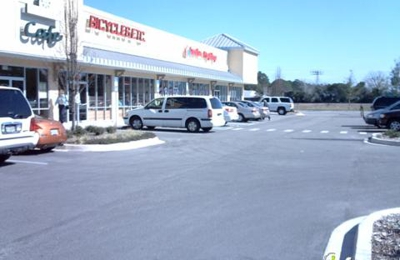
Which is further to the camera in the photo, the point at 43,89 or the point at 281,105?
the point at 281,105

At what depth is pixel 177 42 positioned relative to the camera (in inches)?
1581

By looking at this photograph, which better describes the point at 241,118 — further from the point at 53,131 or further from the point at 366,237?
the point at 366,237

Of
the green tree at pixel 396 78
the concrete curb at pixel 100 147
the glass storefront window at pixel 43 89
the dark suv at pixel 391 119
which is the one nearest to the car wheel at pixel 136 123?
the glass storefront window at pixel 43 89

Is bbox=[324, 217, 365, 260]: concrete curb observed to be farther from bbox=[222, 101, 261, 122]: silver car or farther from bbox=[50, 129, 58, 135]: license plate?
bbox=[222, 101, 261, 122]: silver car

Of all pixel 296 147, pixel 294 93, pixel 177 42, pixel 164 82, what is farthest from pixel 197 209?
pixel 294 93

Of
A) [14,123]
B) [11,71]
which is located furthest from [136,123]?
[14,123]

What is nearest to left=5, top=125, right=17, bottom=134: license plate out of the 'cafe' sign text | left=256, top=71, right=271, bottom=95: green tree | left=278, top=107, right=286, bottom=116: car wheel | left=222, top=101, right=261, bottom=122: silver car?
the 'cafe' sign text

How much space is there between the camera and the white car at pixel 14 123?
37.4 ft

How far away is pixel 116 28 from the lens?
98.3 feet

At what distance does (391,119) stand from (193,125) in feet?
35.7

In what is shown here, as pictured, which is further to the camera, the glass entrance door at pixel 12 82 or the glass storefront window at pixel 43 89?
the glass storefront window at pixel 43 89

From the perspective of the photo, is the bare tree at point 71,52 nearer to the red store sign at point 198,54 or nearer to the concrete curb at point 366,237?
the concrete curb at point 366,237

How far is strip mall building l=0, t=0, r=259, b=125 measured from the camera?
804 inches

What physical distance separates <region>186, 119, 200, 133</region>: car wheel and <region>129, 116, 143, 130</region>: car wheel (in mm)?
2672
